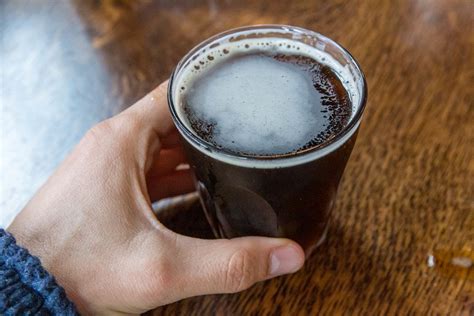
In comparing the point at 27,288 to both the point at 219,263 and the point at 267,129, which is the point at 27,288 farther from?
the point at 267,129

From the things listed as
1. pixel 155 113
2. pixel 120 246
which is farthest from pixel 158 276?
pixel 155 113

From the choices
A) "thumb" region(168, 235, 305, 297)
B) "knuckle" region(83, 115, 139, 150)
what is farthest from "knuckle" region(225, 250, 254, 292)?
"knuckle" region(83, 115, 139, 150)

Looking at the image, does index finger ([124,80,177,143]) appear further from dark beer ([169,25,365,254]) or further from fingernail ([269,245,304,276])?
fingernail ([269,245,304,276])

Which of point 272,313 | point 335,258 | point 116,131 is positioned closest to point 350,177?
point 335,258

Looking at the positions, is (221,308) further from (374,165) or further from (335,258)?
(374,165)

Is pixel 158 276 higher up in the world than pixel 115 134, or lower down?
lower down

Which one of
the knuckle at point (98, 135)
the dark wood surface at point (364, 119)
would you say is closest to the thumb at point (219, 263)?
the dark wood surface at point (364, 119)
